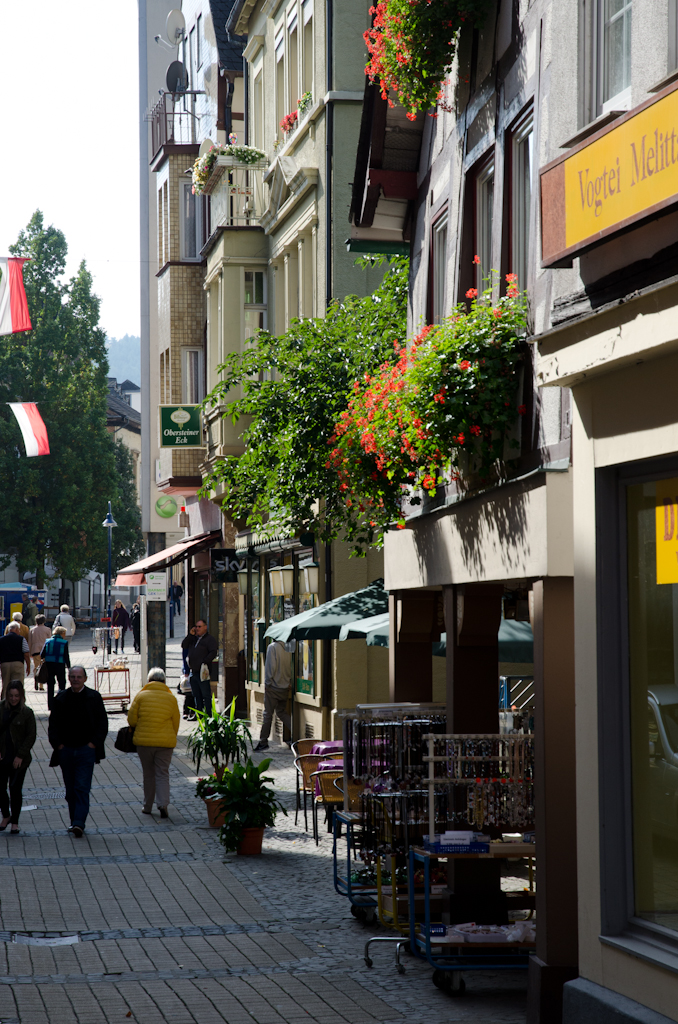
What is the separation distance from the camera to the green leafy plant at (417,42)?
34.1 feet

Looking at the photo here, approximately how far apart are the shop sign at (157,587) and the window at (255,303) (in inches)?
269

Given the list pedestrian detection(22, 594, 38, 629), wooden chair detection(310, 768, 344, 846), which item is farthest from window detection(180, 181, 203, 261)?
pedestrian detection(22, 594, 38, 629)

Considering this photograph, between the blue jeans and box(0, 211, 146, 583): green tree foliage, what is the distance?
53.2 metres

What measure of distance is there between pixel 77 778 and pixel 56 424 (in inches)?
2149

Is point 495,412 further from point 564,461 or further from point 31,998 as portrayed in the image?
point 31,998

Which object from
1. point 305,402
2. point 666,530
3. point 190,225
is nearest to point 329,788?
point 305,402

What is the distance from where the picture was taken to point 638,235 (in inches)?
272

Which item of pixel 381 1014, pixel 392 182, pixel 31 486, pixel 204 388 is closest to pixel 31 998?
pixel 381 1014

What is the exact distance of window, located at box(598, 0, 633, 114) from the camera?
749 cm

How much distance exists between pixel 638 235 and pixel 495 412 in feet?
8.16

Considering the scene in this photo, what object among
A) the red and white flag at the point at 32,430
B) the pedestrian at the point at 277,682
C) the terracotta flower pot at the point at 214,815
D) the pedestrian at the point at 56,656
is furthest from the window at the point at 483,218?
the red and white flag at the point at 32,430

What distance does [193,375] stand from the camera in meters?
32.3

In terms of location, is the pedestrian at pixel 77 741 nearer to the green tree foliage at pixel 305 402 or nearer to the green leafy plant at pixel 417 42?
the green tree foliage at pixel 305 402

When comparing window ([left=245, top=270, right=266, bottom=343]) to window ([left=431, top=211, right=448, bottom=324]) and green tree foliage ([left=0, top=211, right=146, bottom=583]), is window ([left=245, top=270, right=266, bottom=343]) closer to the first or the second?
window ([left=431, top=211, right=448, bottom=324])
